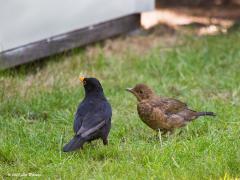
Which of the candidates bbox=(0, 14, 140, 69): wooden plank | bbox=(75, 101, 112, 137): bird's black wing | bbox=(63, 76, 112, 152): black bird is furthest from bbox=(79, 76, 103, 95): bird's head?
bbox=(0, 14, 140, 69): wooden plank

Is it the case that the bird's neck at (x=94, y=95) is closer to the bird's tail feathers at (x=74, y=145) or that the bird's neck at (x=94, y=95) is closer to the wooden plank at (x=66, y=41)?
the bird's tail feathers at (x=74, y=145)

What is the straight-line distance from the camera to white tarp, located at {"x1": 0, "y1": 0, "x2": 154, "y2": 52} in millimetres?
9969

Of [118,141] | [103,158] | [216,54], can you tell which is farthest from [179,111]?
[216,54]

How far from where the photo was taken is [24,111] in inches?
336

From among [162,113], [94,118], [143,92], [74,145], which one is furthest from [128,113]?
[74,145]

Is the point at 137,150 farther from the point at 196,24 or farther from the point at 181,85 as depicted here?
the point at 196,24

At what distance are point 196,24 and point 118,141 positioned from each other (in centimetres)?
631

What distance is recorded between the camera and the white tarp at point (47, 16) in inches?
392

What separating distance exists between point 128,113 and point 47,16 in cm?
253

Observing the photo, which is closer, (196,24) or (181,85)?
(181,85)

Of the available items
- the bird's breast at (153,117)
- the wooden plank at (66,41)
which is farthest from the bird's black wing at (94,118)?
the wooden plank at (66,41)

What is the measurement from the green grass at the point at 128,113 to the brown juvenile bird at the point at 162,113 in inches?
5.3

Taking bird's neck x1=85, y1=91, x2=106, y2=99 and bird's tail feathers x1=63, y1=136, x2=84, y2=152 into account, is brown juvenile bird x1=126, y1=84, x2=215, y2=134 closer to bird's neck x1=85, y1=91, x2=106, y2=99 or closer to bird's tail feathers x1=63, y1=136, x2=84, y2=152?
bird's neck x1=85, y1=91, x2=106, y2=99

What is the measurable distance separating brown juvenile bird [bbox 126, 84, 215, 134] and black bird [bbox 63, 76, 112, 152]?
0.52m
